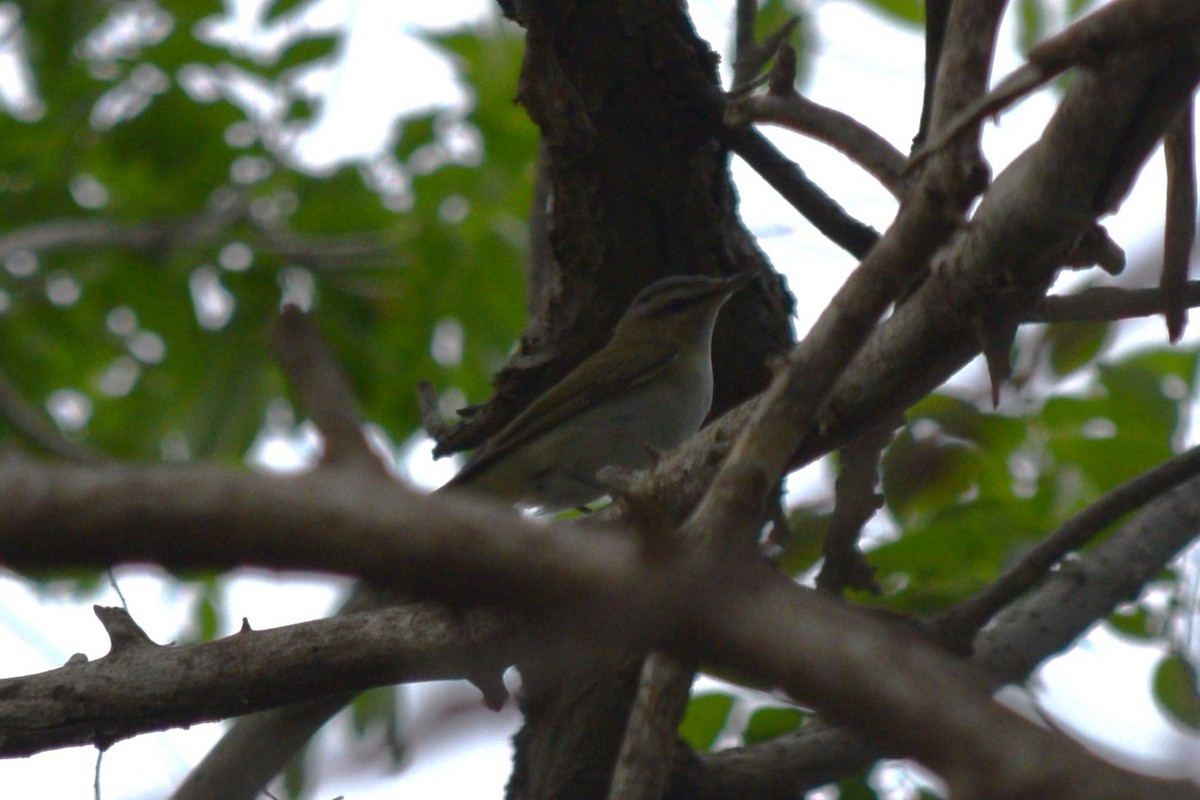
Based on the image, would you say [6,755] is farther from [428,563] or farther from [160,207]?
[160,207]

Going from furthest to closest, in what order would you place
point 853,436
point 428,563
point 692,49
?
1. point 692,49
2. point 853,436
3. point 428,563

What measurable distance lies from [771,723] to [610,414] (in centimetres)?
211

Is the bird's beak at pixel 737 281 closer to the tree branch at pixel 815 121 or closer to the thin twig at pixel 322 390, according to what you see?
the tree branch at pixel 815 121

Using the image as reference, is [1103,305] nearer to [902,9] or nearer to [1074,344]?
[1074,344]

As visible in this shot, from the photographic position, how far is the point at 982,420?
4.46m

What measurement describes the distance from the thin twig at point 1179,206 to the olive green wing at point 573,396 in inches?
114

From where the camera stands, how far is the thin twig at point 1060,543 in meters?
3.66

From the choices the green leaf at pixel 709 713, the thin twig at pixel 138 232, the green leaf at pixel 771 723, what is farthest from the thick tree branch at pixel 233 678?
the thin twig at pixel 138 232

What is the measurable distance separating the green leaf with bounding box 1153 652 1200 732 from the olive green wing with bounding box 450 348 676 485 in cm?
259

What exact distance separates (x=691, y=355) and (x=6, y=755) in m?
3.66

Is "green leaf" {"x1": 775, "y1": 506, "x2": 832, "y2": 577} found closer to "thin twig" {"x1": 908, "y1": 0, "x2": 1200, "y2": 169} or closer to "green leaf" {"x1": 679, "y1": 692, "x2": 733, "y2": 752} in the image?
"green leaf" {"x1": 679, "y1": 692, "x2": 733, "y2": 752}

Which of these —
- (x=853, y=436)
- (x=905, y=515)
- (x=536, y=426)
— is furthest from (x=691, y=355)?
(x=853, y=436)

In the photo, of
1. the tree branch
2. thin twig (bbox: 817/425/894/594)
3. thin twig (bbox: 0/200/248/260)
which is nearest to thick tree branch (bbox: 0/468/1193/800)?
the tree branch

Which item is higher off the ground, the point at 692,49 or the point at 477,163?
the point at 477,163
